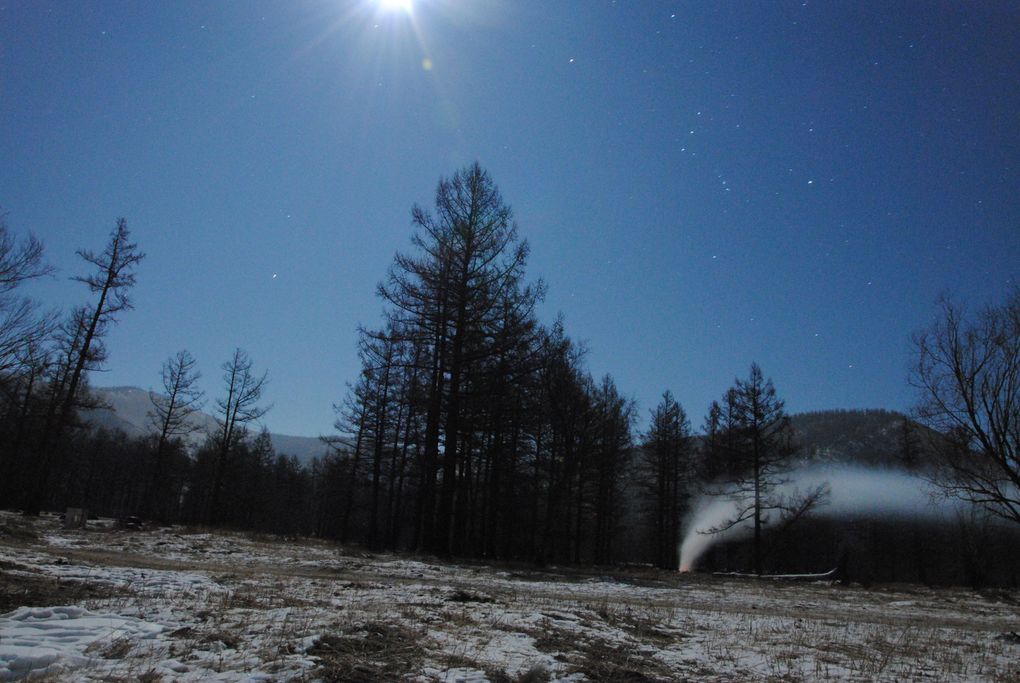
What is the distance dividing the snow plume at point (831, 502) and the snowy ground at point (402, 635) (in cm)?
2801

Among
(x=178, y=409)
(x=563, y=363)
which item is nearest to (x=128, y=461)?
(x=178, y=409)

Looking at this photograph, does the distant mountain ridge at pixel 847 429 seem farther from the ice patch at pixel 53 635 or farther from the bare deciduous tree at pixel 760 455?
the ice patch at pixel 53 635

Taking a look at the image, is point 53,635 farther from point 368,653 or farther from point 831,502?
point 831,502

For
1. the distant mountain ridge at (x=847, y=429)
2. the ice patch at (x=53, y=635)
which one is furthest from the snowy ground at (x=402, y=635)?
the distant mountain ridge at (x=847, y=429)

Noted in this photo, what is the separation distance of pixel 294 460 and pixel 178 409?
180 ft

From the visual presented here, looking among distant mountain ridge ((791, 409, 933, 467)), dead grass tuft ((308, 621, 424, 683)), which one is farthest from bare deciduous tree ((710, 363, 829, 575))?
distant mountain ridge ((791, 409, 933, 467))

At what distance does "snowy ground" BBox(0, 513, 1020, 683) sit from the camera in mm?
4332

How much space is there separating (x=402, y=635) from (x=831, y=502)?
54345 millimetres

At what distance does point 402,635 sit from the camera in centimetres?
552

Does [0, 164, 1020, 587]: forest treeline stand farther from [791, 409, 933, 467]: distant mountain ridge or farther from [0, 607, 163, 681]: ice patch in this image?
[791, 409, 933, 467]: distant mountain ridge

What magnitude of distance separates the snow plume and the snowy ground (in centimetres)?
2801

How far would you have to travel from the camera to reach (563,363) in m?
28.9

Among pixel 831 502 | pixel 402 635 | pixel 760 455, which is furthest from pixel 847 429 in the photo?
pixel 402 635

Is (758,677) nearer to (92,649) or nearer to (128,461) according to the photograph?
(92,649)
